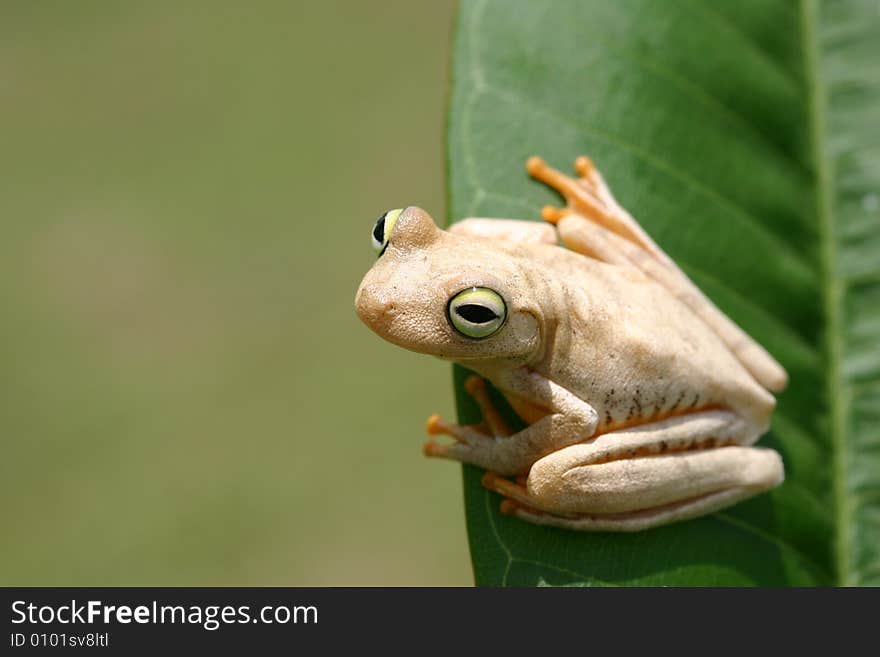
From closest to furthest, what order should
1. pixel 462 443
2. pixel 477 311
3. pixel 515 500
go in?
pixel 477 311
pixel 515 500
pixel 462 443

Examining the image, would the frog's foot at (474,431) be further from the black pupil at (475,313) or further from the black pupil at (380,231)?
the black pupil at (380,231)

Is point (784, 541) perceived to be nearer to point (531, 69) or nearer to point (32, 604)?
point (531, 69)

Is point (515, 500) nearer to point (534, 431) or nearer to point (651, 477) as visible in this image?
point (534, 431)

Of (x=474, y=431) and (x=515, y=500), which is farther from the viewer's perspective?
(x=474, y=431)

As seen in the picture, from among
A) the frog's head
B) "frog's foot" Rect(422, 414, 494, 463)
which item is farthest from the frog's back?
"frog's foot" Rect(422, 414, 494, 463)

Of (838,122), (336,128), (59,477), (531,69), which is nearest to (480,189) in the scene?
(531,69)

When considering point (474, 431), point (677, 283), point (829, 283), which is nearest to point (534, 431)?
point (474, 431)

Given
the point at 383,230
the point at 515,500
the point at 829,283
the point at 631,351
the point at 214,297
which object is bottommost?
Result: the point at 515,500
